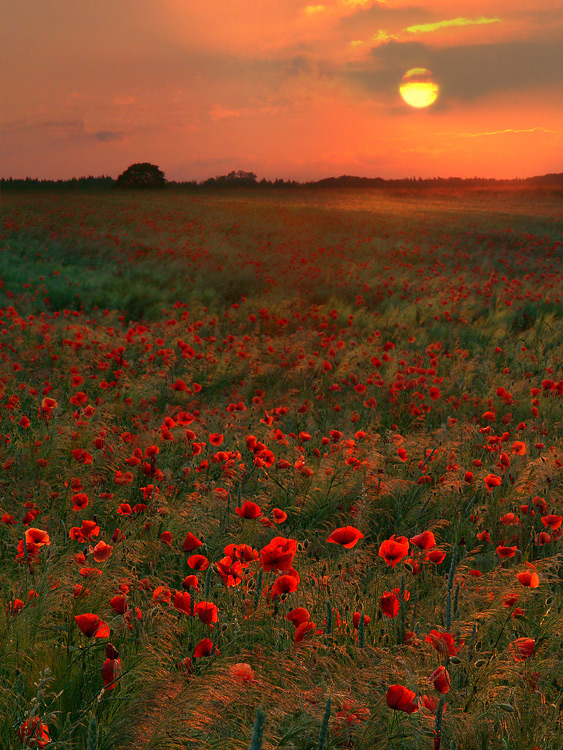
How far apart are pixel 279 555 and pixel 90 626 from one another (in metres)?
0.57

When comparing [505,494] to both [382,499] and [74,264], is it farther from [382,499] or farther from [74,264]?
[74,264]

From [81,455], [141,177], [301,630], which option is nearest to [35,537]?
[81,455]

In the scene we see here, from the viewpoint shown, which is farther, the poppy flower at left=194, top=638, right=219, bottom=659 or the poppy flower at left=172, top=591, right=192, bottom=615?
the poppy flower at left=172, top=591, right=192, bottom=615

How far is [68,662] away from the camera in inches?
66.5

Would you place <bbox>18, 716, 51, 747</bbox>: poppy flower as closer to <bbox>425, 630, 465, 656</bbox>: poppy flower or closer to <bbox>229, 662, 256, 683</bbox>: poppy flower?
<bbox>229, 662, 256, 683</bbox>: poppy flower

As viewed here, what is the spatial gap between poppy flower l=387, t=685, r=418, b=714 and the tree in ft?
178

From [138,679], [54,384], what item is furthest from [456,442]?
[54,384]

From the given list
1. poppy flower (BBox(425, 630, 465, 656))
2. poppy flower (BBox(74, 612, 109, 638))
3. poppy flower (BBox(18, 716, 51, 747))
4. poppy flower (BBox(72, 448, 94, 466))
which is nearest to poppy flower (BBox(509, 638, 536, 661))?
poppy flower (BBox(425, 630, 465, 656))

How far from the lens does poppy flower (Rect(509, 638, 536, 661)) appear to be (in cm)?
165

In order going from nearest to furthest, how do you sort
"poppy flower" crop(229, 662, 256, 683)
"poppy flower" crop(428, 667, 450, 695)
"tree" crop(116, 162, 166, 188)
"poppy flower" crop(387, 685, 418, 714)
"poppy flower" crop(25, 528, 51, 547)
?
"poppy flower" crop(387, 685, 418, 714)
"poppy flower" crop(428, 667, 450, 695)
"poppy flower" crop(229, 662, 256, 683)
"poppy flower" crop(25, 528, 51, 547)
"tree" crop(116, 162, 166, 188)

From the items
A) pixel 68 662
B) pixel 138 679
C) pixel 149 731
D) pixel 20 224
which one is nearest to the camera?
pixel 149 731

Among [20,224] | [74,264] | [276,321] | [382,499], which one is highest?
[20,224]

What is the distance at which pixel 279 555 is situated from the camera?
5.44 feet

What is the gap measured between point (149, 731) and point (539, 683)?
1221 millimetres
